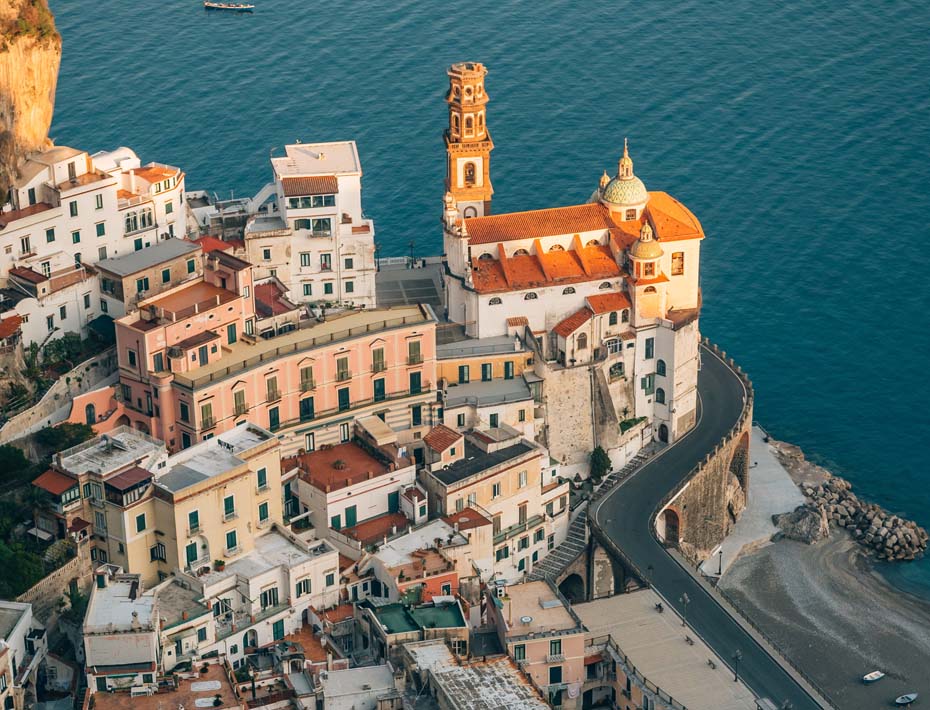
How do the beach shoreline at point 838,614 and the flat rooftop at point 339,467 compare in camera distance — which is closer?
the flat rooftop at point 339,467

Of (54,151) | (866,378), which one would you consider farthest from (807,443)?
(54,151)

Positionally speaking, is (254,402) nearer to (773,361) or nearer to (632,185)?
(632,185)

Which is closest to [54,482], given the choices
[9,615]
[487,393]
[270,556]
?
[9,615]

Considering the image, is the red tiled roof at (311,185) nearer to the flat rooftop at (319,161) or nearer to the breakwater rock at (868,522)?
the flat rooftop at (319,161)

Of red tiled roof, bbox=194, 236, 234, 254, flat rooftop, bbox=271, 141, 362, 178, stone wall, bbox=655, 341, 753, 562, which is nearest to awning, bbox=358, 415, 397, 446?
red tiled roof, bbox=194, 236, 234, 254

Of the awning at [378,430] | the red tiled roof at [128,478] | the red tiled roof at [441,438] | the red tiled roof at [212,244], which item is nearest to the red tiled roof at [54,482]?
the red tiled roof at [128,478]
